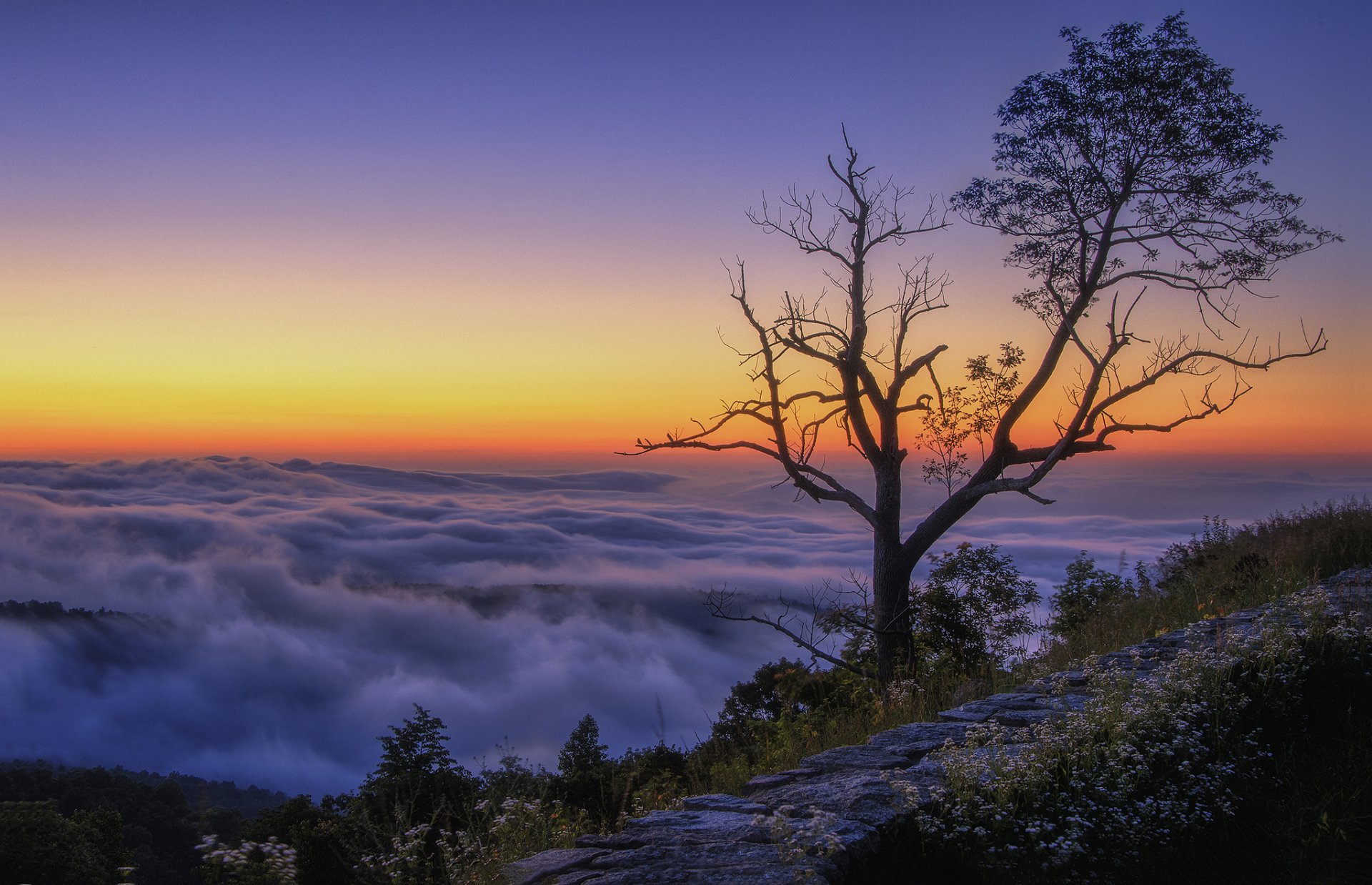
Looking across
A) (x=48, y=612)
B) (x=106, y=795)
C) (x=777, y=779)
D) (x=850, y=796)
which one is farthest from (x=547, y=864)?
(x=48, y=612)

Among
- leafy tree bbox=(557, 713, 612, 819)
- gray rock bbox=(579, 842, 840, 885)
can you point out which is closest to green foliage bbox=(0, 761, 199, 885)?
leafy tree bbox=(557, 713, 612, 819)

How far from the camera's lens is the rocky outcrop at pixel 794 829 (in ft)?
10.6

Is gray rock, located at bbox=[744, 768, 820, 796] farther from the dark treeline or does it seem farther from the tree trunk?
the dark treeline

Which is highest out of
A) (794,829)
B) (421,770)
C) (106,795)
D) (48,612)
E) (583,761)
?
(794,829)

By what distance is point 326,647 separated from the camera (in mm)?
135750

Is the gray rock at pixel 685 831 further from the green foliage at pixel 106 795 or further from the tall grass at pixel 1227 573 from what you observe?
the green foliage at pixel 106 795

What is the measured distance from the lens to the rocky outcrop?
3.22m

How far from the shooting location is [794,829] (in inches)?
137

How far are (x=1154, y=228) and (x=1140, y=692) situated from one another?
9.39 m

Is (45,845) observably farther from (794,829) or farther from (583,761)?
(583,761)

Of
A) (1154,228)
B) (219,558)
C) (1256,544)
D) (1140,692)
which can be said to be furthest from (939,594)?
(219,558)

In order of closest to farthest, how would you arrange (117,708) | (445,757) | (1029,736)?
1. (1029,736)
2. (445,757)
3. (117,708)

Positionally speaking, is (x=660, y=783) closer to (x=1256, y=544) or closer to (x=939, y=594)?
(x=939, y=594)

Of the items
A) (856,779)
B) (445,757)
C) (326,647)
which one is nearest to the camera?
(856,779)
